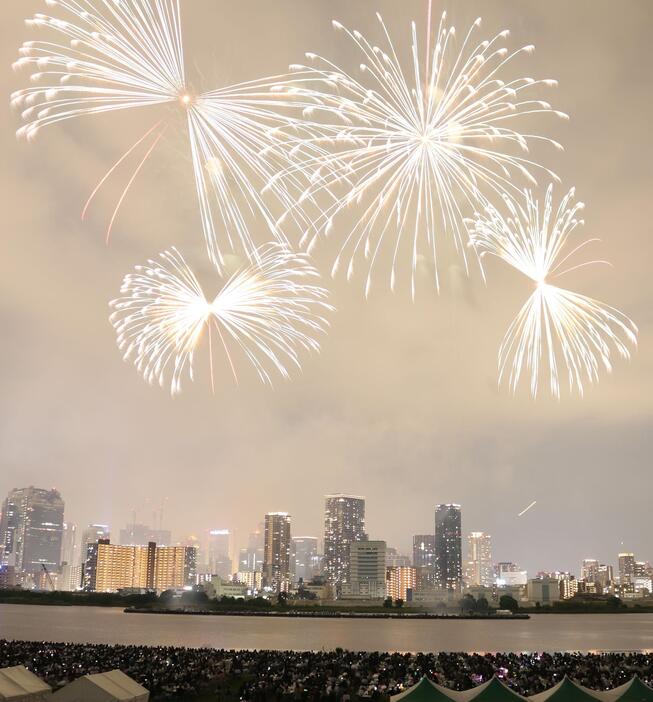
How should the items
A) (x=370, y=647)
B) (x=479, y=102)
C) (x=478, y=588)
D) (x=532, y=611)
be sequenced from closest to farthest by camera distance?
(x=479, y=102) < (x=370, y=647) < (x=532, y=611) < (x=478, y=588)

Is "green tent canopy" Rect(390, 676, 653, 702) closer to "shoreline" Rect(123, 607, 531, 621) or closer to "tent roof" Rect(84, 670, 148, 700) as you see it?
"tent roof" Rect(84, 670, 148, 700)

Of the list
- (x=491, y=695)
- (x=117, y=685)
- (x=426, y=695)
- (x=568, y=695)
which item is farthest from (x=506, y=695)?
(x=117, y=685)

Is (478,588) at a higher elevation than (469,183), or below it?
below

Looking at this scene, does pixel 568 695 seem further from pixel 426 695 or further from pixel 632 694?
pixel 426 695

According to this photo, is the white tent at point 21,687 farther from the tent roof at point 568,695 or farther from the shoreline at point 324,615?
the shoreline at point 324,615

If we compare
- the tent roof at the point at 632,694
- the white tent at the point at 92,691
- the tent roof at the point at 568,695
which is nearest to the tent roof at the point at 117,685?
the white tent at the point at 92,691

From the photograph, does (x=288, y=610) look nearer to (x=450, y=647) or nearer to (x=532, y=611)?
(x=532, y=611)

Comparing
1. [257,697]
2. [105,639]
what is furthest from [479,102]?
[105,639]
